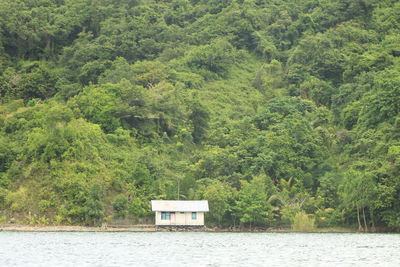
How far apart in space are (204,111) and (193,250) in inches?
1388

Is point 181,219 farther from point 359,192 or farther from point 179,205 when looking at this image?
point 359,192

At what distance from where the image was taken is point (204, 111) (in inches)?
2761

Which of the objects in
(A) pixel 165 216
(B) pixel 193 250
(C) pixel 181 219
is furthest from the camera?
(C) pixel 181 219

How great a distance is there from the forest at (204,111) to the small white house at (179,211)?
1286 mm

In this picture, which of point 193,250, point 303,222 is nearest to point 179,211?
point 303,222

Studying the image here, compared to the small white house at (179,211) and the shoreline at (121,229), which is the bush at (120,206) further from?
the small white house at (179,211)

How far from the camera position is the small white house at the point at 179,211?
54438 millimetres

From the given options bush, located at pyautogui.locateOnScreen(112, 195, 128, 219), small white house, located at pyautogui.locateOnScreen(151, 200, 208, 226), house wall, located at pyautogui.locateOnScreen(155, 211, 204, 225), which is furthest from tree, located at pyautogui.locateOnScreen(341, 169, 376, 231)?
bush, located at pyautogui.locateOnScreen(112, 195, 128, 219)

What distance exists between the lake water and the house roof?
766 cm

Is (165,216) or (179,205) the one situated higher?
(179,205)

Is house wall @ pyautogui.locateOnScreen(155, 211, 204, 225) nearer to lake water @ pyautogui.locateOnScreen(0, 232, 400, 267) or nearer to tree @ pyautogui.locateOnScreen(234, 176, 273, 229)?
tree @ pyautogui.locateOnScreen(234, 176, 273, 229)

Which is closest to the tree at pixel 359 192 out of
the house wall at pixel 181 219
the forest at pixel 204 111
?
the forest at pixel 204 111

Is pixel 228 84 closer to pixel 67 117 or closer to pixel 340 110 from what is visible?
pixel 340 110

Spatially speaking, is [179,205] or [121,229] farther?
[179,205]
